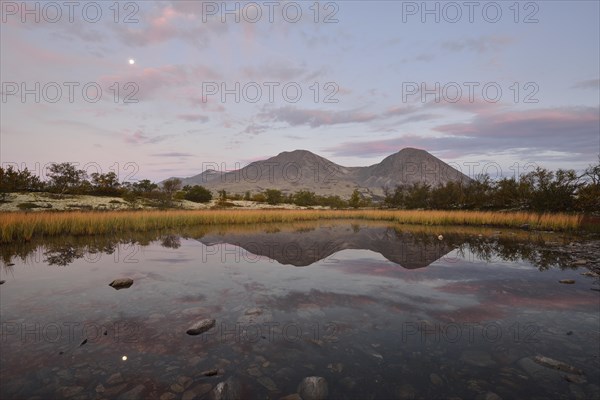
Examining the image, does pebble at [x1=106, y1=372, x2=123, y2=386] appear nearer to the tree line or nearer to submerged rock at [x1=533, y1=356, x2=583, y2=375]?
submerged rock at [x1=533, y1=356, x2=583, y2=375]

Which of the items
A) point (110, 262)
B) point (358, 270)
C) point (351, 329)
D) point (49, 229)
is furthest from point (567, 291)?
point (49, 229)

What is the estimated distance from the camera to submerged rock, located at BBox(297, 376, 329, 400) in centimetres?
318

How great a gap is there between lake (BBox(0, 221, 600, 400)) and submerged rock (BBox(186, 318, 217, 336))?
0.44 ft

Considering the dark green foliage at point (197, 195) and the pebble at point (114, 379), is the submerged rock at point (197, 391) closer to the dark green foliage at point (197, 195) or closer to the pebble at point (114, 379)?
the pebble at point (114, 379)

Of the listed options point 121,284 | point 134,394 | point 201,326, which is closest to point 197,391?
point 134,394

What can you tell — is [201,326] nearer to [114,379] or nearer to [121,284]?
[114,379]

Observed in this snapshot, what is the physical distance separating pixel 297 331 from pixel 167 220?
21848 mm

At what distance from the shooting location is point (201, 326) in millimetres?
4938

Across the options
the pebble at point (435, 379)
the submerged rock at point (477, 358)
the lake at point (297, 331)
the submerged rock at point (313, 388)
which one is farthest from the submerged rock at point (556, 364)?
the submerged rock at point (313, 388)

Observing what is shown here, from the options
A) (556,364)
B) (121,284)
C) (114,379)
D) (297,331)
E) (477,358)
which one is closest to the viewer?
(114,379)

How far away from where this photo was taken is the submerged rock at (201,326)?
481cm

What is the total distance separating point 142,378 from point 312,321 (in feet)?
9.28

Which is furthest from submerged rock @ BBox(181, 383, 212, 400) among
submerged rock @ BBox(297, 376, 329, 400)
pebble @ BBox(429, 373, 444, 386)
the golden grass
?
the golden grass

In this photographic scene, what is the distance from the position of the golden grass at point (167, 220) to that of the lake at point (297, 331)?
751 centimetres
